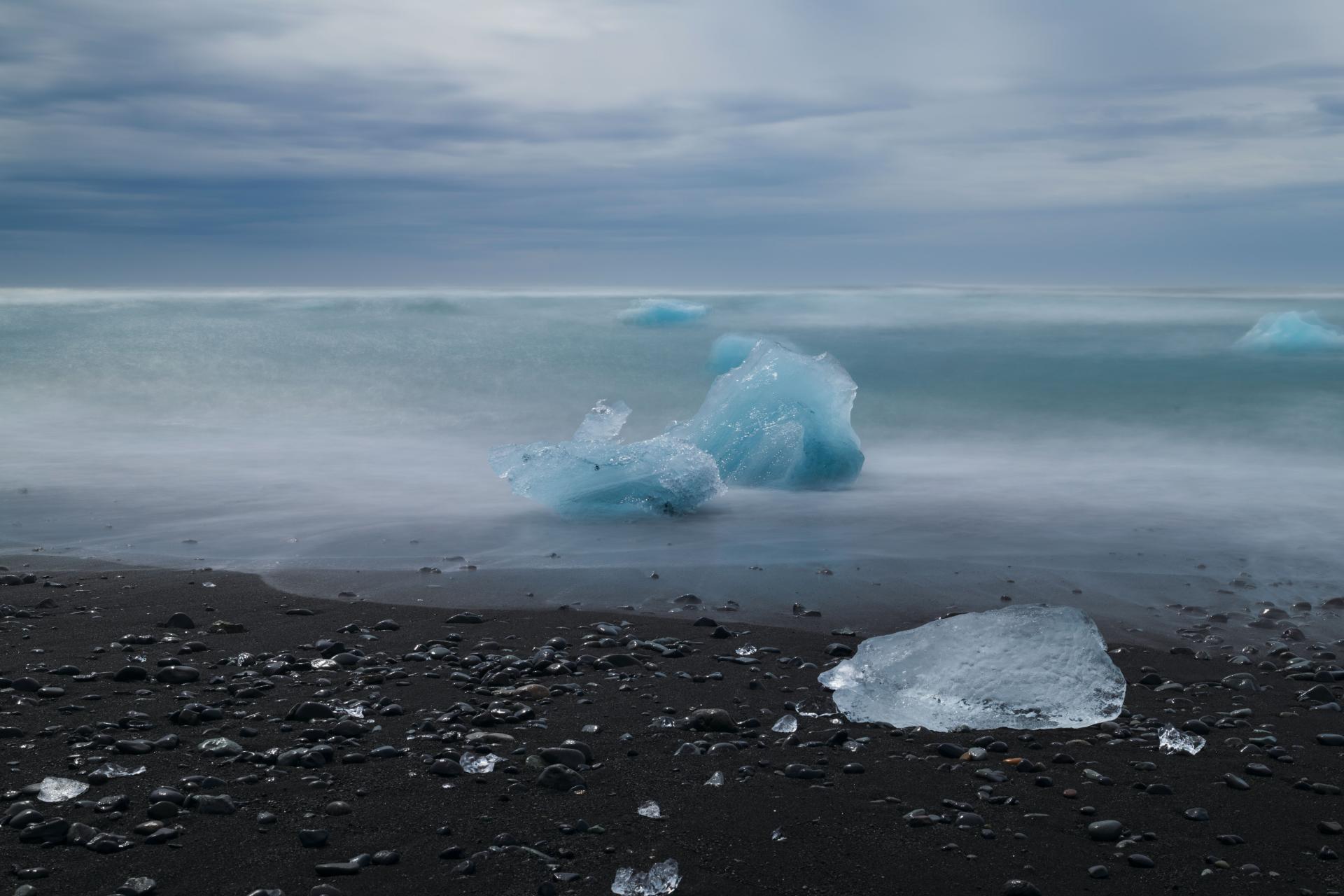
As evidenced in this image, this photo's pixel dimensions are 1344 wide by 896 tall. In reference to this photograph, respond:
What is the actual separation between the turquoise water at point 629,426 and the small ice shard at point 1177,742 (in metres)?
2.83

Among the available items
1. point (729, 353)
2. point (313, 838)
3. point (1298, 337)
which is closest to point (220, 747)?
point (313, 838)

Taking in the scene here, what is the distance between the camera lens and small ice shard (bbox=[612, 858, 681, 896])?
2.57m

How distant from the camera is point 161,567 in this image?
6.15 m

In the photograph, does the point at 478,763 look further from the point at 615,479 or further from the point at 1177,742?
the point at 615,479

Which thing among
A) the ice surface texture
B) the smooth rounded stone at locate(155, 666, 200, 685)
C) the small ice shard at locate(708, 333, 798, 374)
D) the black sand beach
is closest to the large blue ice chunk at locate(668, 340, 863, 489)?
the small ice shard at locate(708, 333, 798, 374)

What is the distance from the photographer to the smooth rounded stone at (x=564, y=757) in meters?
3.29

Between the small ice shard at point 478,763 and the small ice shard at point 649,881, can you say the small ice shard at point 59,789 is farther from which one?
the small ice shard at point 649,881

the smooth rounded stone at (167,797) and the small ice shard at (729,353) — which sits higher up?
the small ice shard at (729,353)

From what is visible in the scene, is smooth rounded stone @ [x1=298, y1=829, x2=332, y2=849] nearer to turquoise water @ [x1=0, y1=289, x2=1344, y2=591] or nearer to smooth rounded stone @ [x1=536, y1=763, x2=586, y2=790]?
smooth rounded stone @ [x1=536, y1=763, x2=586, y2=790]

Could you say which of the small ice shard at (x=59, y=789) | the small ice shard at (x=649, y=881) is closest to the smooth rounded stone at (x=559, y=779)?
the small ice shard at (x=649, y=881)

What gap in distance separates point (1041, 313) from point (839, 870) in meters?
19.2

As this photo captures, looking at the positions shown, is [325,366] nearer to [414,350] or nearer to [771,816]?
[414,350]

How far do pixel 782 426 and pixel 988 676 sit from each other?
4949 millimetres

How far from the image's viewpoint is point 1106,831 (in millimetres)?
2861
